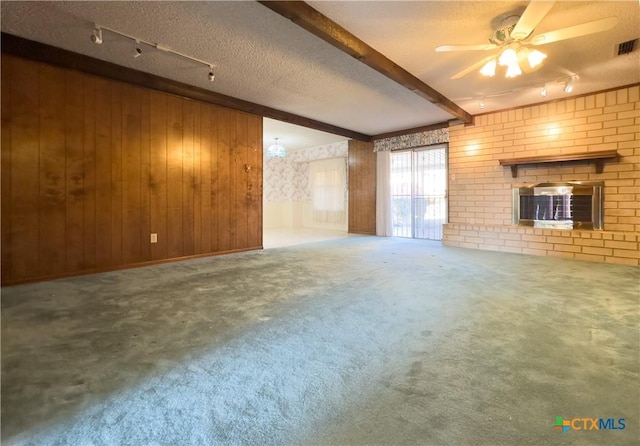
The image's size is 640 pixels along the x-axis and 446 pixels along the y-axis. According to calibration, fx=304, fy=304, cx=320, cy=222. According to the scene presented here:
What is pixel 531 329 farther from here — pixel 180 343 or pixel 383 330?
pixel 180 343

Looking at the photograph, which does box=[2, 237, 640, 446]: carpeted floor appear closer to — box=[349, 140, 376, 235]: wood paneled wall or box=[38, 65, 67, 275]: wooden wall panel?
box=[38, 65, 67, 275]: wooden wall panel

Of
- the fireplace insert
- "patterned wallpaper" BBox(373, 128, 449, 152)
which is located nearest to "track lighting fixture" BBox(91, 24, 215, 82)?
"patterned wallpaper" BBox(373, 128, 449, 152)

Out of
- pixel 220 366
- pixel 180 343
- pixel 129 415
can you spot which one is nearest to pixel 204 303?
pixel 180 343

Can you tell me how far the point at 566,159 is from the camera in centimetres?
464

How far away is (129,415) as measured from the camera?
1219 mm

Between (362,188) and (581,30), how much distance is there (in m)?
5.60

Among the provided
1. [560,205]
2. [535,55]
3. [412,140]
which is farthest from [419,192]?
[535,55]

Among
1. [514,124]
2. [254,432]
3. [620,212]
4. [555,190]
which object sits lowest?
[254,432]

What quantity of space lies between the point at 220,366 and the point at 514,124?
5948 millimetres

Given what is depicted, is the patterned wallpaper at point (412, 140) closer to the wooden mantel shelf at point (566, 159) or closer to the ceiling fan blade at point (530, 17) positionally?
the wooden mantel shelf at point (566, 159)

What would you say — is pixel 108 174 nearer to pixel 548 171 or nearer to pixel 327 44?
pixel 327 44

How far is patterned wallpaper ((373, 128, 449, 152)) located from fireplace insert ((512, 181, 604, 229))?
1.80 meters

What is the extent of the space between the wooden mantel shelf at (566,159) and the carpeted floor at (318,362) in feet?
7.47

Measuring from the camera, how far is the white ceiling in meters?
2.65
